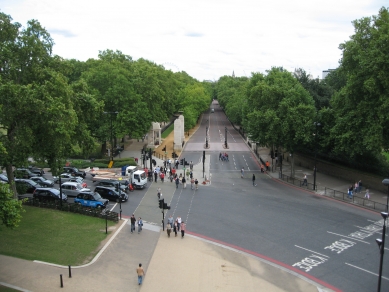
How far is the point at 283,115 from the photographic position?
41.4 m

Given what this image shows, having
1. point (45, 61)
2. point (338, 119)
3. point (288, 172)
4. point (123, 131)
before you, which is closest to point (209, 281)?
point (45, 61)

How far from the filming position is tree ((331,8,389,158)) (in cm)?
3388

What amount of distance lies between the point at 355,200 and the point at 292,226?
10.0 m

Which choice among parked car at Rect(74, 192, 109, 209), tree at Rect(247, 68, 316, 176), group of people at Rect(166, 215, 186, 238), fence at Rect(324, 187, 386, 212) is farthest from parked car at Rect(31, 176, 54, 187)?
fence at Rect(324, 187, 386, 212)

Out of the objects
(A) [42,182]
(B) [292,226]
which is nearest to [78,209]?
(A) [42,182]

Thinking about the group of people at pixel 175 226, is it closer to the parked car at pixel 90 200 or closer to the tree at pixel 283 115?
the parked car at pixel 90 200

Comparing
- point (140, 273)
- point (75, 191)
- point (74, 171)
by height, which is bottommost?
point (140, 273)

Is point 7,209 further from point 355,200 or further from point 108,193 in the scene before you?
point 355,200

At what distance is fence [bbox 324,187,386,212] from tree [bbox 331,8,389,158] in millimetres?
4113

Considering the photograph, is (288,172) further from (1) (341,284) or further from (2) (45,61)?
(2) (45,61)

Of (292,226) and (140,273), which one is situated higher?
(140,273)

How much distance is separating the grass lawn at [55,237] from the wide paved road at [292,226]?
7.30 metres

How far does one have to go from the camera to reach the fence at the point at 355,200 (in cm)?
3164

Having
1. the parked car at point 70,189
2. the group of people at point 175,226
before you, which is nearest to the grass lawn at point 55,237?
the group of people at point 175,226
